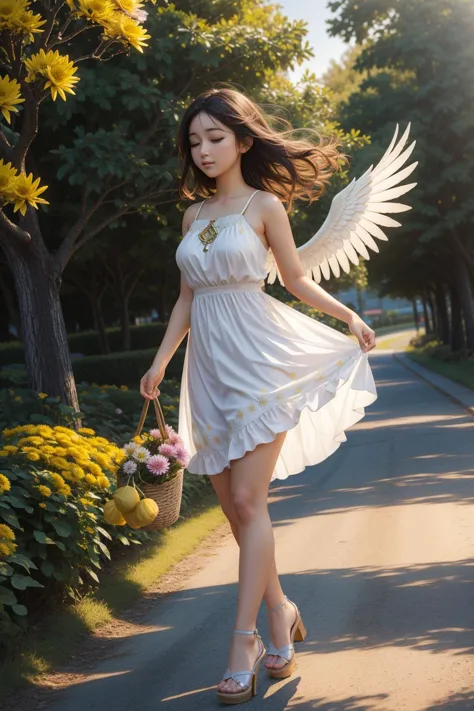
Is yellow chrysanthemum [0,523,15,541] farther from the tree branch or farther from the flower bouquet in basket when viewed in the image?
the tree branch

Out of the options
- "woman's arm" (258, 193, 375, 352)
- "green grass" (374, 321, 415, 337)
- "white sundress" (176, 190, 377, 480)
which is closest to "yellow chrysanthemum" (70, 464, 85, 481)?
"white sundress" (176, 190, 377, 480)

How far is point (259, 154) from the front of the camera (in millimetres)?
4820

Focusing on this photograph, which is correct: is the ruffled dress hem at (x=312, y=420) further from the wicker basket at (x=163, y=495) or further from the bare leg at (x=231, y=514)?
the wicker basket at (x=163, y=495)

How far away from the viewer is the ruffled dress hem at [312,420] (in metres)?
4.36

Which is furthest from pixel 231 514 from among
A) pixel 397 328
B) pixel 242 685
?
pixel 397 328

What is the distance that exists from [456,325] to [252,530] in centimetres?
3418

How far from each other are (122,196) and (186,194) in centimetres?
764

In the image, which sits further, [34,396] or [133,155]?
[133,155]

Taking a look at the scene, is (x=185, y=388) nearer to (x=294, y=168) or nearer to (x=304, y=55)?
(x=294, y=168)

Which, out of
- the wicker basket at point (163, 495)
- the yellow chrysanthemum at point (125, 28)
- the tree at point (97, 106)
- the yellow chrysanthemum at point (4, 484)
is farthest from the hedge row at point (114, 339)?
the wicker basket at point (163, 495)

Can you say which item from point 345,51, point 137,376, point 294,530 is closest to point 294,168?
point 294,530

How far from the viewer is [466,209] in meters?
28.5

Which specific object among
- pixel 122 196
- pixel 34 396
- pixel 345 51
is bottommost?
pixel 34 396

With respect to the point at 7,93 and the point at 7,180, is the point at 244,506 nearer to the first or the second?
the point at 7,180
